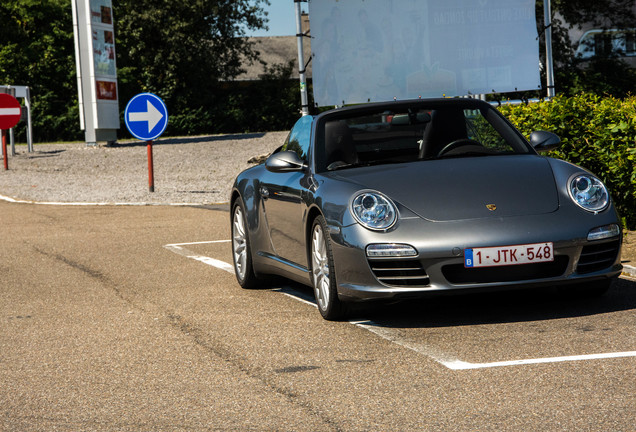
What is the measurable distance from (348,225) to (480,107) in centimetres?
188

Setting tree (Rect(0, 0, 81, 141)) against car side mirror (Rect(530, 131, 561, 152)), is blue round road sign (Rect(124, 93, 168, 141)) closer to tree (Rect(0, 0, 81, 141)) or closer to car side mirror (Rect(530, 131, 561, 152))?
car side mirror (Rect(530, 131, 561, 152))

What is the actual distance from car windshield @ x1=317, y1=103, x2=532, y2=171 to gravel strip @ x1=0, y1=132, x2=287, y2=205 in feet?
37.5

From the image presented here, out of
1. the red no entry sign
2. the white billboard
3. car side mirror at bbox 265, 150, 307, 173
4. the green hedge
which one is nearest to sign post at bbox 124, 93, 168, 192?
the white billboard

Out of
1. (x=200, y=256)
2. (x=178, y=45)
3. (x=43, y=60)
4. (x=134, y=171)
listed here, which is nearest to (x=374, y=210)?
(x=200, y=256)

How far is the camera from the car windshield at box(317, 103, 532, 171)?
23.8 feet

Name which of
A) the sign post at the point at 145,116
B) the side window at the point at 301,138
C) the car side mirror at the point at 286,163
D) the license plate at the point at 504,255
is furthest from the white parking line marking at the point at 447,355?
the sign post at the point at 145,116

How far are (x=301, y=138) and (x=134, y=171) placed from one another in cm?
1972

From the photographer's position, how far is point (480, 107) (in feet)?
25.2

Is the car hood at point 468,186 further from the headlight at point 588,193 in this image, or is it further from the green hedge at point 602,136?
the green hedge at point 602,136

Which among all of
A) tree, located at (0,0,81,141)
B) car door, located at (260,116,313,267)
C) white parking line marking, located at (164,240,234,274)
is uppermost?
tree, located at (0,0,81,141)

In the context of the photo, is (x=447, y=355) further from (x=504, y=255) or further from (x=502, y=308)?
(x=502, y=308)

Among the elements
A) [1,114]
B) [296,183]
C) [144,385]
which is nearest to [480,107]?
[296,183]

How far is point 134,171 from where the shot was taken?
1065 inches

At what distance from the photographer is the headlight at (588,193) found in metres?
6.45
